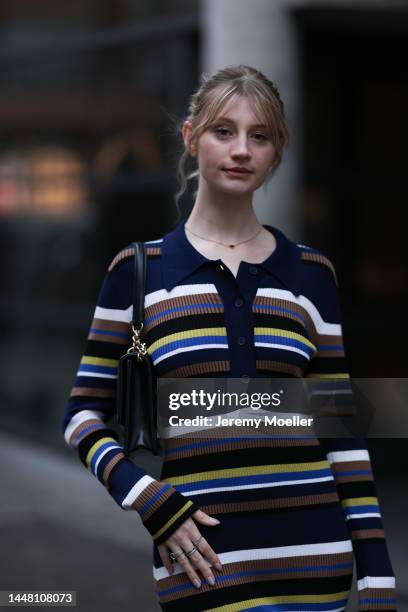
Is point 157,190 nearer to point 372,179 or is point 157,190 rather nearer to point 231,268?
point 372,179

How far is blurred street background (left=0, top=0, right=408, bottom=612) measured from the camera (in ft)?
26.1

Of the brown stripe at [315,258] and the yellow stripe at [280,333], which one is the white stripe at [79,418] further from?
the brown stripe at [315,258]

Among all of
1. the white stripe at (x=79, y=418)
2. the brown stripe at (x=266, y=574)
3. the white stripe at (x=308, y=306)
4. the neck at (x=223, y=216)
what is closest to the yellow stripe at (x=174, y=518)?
the brown stripe at (x=266, y=574)

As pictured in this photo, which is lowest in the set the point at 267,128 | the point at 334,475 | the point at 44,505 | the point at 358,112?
the point at 44,505

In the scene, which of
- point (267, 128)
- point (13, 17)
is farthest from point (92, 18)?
point (267, 128)

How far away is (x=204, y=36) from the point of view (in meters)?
9.16

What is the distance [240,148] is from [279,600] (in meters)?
1.11

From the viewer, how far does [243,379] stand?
291 cm

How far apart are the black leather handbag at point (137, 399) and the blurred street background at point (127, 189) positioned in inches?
126

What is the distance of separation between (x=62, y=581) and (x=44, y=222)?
17.7 ft

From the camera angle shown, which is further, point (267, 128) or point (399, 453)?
point (399, 453)

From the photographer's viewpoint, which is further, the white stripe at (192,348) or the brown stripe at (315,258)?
the brown stripe at (315,258)

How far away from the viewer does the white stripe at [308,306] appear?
3.01 metres

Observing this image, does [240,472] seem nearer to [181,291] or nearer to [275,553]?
[275,553]
